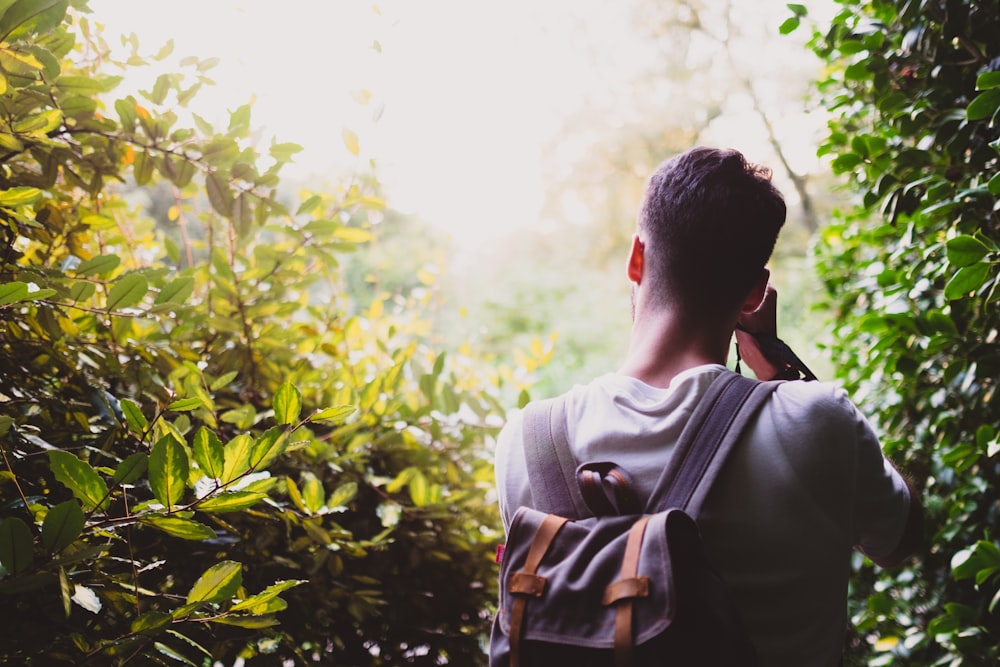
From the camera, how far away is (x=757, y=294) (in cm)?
90

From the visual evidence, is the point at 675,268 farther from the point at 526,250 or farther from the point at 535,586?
the point at 526,250

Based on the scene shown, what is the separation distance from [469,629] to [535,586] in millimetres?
762

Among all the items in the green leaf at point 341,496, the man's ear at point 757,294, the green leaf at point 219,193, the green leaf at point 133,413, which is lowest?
the green leaf at point 341,496

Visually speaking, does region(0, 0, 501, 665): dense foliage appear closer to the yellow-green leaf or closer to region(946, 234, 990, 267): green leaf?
the yellow-green leaf

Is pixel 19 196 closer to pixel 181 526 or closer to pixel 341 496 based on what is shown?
pixel 181 526

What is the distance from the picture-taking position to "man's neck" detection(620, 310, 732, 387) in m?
0.86

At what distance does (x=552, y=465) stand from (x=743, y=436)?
9.1 inches

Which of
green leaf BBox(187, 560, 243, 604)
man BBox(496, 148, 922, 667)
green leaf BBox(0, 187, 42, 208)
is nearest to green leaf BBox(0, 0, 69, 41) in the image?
green leaf BBox(0, 187, 42, 208)

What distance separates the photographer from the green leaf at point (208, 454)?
0.74 meters

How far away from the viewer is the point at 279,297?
4.35 ft

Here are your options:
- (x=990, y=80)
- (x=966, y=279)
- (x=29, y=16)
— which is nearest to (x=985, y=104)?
(x=990, y=80)

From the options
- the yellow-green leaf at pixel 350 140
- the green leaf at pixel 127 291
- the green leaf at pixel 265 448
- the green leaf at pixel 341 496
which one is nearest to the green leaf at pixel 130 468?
the green leaf at pixel 265 448

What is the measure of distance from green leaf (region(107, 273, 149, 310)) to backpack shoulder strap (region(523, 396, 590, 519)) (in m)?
0.57

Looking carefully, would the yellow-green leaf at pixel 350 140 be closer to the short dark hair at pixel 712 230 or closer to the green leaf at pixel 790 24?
the short dark hair at pixel 712 230
